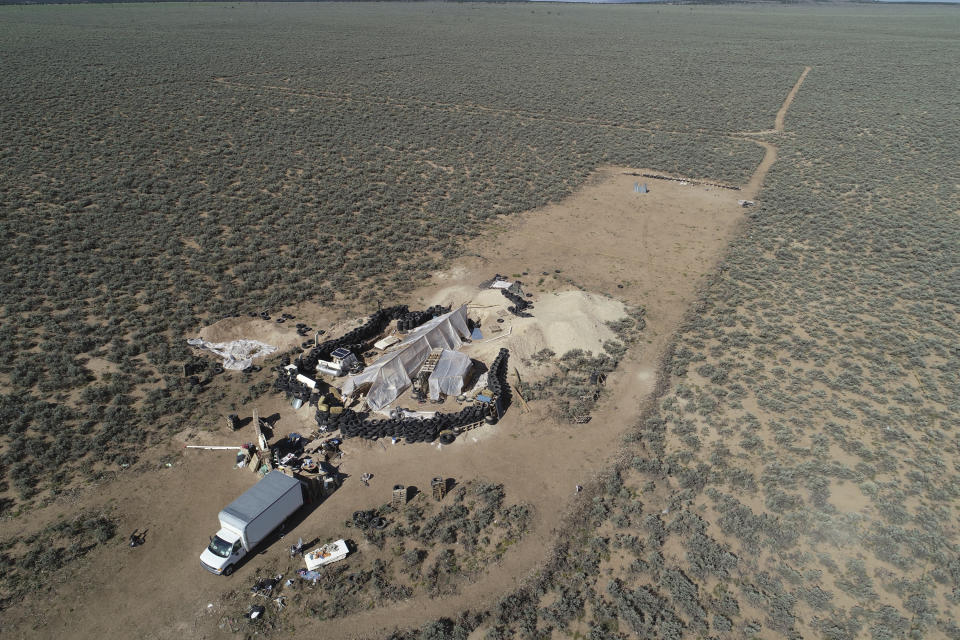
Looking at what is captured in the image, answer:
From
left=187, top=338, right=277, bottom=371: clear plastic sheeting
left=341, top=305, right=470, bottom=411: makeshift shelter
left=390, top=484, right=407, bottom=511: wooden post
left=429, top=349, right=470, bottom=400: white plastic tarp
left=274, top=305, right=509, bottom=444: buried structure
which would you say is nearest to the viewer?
left=390, top=484, right=407, bottom=511: wooden post

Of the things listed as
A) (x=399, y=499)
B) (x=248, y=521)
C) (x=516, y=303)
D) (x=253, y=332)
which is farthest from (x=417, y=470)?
(x=253, y=332)

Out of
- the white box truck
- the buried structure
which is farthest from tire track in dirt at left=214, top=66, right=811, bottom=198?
the white box truck

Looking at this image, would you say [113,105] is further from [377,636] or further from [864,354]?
[864,354]

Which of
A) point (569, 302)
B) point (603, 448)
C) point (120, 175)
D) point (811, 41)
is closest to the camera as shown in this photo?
point (603, 448)

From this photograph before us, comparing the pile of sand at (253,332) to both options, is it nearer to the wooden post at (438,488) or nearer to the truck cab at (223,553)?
the truck cab at (223,553)

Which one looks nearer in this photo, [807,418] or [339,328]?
[807,418]

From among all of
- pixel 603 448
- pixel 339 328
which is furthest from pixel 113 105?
pixel 603 448

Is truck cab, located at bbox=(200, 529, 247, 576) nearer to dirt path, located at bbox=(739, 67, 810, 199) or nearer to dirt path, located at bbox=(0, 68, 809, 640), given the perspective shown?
dirt path, located at bbox=(0, 68, 809, 640)
